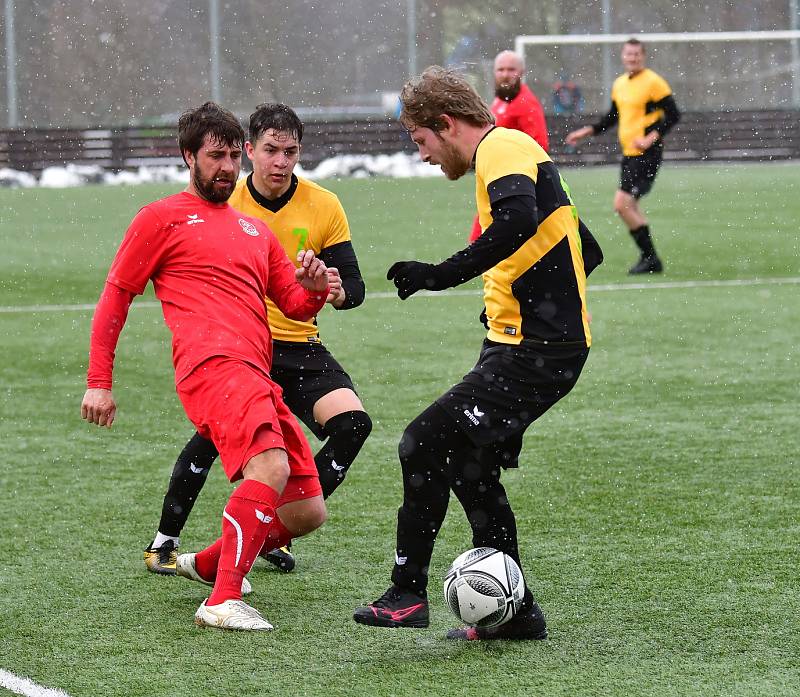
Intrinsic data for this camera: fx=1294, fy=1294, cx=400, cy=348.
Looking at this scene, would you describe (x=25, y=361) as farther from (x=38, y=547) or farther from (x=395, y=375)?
(x=38, y=547)

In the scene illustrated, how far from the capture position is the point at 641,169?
13.5 meters

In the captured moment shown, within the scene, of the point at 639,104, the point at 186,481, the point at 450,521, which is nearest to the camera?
the point at 186,481

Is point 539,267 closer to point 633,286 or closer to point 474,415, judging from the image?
point 474,415

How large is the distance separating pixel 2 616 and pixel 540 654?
70.9 inches

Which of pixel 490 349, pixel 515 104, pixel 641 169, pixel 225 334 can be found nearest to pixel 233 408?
pixel 225 334

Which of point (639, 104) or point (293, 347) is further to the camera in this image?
point (639, 104)

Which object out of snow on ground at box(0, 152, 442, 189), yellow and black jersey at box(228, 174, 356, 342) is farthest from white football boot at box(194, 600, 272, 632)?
snow on ground at box(0, 152, 442, 189)

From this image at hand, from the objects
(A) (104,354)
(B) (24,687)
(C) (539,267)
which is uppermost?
Result: (C) (539,267)

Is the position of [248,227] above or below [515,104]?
below

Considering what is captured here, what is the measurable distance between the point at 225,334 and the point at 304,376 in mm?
920

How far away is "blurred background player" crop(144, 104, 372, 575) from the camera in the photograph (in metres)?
4.90

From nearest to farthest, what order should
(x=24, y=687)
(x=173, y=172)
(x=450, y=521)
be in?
(x=24, y=687)
(x=450, y=521)
(x=173, y=172)

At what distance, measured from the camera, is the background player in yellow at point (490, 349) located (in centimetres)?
399

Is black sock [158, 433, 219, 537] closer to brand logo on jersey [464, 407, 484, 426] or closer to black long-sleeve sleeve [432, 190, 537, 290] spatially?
brand logo on jersey [464, 407, 484, 426]
